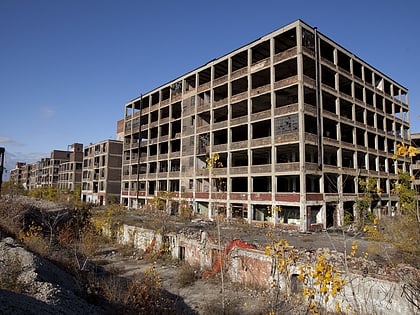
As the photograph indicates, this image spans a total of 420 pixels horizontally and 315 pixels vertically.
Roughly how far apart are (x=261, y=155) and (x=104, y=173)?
1533 inches

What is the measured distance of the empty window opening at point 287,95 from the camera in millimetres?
29492

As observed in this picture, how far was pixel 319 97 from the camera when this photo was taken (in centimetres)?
2872

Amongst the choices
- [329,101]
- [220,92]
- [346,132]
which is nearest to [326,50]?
[329,101]

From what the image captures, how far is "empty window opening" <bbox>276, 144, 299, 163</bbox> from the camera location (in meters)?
28.9

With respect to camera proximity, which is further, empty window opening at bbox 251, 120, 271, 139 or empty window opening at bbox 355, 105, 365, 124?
empty window opening at bbox 355, 105, 365, 124

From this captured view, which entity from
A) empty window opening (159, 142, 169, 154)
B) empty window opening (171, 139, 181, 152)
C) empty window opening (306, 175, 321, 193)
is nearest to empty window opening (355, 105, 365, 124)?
empty window opening (306, 175, 321, 193)

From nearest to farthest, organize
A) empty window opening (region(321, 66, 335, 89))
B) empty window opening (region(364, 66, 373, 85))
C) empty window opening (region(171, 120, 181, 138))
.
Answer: empty window opening (region(321, 66, 335, 89))
empty window opening (region(364, 66, 373, 85))
empty window opening (region(171, 120, 181, 138))

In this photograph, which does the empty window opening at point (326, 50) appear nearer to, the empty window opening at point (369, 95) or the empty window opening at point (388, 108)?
the empty window opening at point (369, 95)

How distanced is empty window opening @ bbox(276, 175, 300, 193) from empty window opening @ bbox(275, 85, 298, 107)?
29.0 feet

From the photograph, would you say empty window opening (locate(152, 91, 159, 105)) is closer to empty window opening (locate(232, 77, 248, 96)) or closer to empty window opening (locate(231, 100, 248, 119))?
empty window opening (locate(232, 77, 248, 96))

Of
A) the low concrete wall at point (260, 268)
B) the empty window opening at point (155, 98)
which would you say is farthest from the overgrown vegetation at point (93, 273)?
the empty window opening at point (155, 98)

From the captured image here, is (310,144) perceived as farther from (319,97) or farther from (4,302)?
(4,302)

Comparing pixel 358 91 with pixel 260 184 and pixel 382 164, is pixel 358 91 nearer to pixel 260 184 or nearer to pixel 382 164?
pixel 382 164

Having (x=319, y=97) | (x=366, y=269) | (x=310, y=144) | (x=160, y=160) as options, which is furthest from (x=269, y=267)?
(x=160, y=160)
